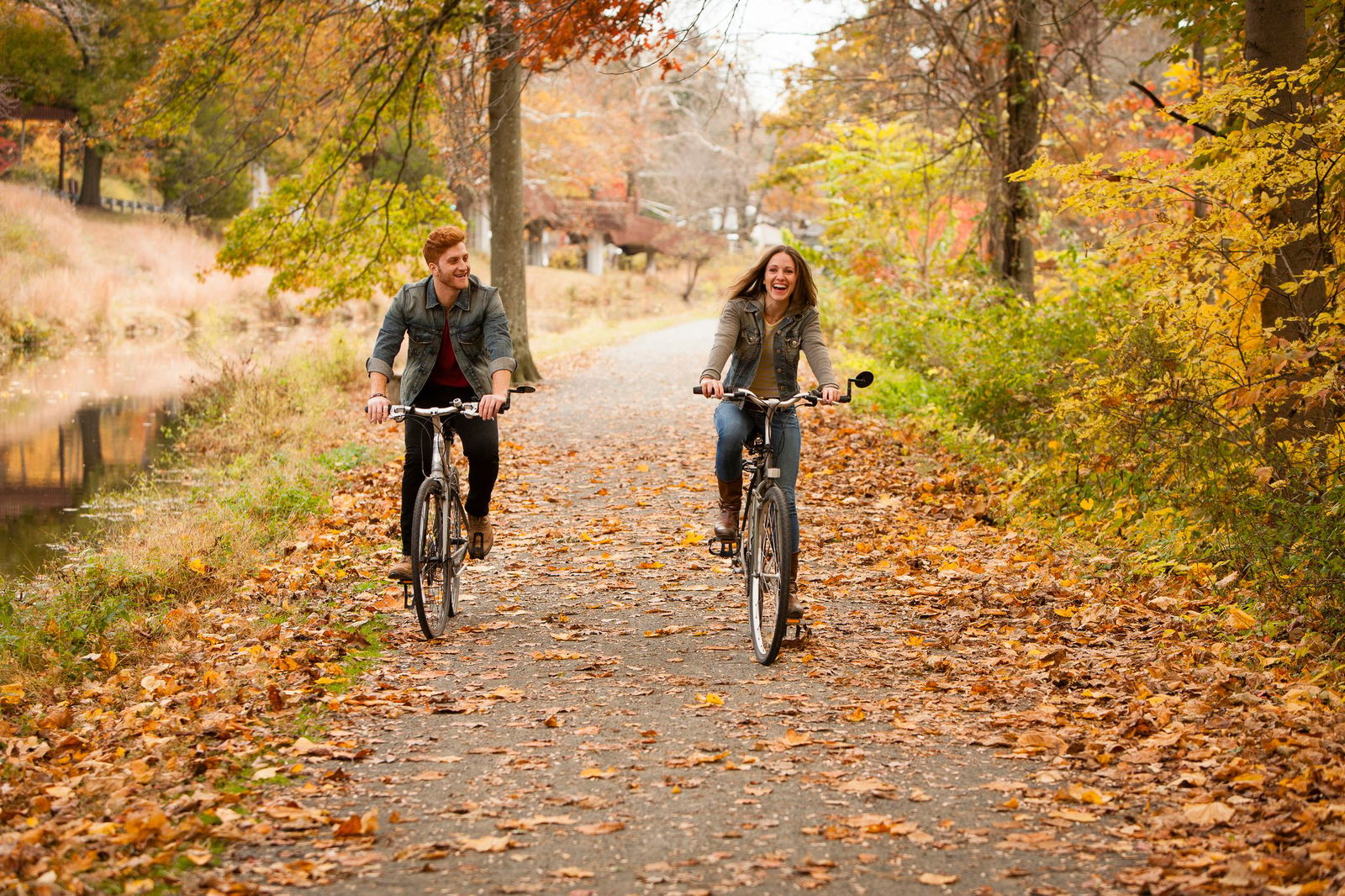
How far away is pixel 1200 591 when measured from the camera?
7.22 m

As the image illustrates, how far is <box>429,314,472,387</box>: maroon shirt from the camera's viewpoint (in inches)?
285

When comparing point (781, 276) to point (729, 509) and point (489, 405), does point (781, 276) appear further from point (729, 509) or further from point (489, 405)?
point (489, 405)

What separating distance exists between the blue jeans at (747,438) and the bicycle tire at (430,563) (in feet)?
5.28

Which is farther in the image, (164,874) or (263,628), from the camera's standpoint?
(263,628)

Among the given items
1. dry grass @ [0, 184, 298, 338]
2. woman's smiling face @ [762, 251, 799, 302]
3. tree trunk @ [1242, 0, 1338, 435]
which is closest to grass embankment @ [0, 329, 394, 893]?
woman's smiling face @ [762, 251, 799, 302]

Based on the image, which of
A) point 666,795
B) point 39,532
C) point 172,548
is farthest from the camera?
point 39,532

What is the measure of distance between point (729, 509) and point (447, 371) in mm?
1848

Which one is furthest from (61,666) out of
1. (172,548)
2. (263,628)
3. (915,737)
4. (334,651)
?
(915,737)

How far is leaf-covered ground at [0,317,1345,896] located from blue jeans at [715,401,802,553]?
966mm

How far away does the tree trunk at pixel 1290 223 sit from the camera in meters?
7.54

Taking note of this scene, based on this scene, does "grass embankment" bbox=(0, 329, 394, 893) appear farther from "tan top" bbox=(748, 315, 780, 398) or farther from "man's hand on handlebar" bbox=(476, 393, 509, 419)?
"tan top" bbox=(748, 315, 780, 398)

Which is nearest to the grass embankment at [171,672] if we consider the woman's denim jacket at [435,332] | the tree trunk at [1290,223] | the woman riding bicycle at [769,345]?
the woman's denim jacket at [435,332]

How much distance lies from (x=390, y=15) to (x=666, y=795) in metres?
13.4

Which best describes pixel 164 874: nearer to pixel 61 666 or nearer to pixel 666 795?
pixel 666 795
